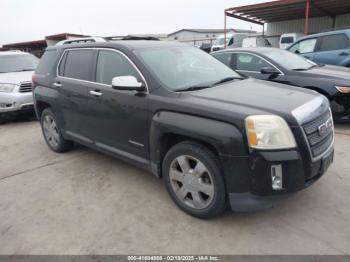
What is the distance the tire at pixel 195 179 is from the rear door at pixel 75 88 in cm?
161

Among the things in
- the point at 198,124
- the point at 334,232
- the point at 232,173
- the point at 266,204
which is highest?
the point at 198,124

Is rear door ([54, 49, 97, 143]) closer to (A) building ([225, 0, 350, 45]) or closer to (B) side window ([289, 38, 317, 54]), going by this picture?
(B) side window ([289, 38, 317, 54])

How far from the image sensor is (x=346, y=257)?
8.25ft

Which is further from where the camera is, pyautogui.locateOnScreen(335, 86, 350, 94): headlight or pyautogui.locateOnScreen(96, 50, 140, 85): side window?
pyautogui.locateOnScreen(335, 86, 350, 94): headlight

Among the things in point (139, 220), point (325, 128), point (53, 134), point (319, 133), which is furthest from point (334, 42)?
point (139, 220)

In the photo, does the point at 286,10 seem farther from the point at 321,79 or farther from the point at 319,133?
the point at 319,133

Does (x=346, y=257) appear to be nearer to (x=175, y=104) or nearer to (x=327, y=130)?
(x=327, y=130)

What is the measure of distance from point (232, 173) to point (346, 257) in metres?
1.10

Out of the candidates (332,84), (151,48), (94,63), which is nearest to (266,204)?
(151,48)

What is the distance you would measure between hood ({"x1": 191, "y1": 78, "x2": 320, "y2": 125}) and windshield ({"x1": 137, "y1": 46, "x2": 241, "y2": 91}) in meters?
0.26

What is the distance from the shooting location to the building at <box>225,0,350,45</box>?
52.5 ft

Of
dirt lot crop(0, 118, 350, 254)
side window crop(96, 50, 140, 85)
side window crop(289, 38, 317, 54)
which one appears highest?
side window crop(96, 50, 140, 85)

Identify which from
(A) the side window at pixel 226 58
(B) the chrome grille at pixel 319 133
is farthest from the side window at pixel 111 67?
(A) the side window at pixel 226 58

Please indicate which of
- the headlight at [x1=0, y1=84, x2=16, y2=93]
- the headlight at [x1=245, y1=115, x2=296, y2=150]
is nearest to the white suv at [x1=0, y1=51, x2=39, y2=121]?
the headlight at [x1=0, y1=84, x2=16, y2=93]
